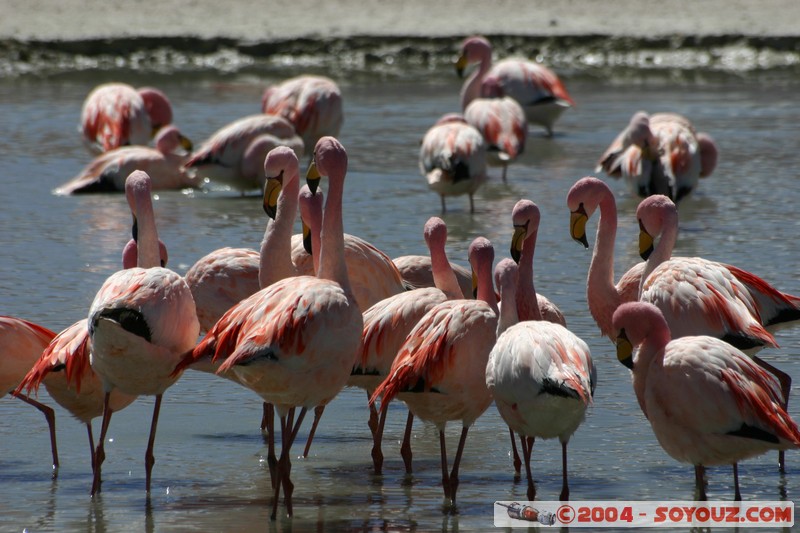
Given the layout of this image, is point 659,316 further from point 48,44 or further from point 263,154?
point 48,44

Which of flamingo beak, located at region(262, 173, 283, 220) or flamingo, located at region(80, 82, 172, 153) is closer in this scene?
flamingo beak, located at region(262, 173, 283, 220)

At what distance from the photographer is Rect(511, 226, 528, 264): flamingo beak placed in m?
6.40

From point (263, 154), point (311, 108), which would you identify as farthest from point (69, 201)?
point (311, 108)

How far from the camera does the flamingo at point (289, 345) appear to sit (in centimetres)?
529

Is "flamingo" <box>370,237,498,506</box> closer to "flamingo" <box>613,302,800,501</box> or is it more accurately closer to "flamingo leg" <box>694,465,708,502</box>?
"flamingo" <box>613,302,800,501</box>

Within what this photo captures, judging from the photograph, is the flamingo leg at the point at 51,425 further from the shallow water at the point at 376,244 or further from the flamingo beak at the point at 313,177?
the flamingo beak at the point at 313,177

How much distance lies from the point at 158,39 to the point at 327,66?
2.49m

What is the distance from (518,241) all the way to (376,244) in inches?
131

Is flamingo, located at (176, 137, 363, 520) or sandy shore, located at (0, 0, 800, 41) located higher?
flamingo, located at (176, 137, 363, 520)

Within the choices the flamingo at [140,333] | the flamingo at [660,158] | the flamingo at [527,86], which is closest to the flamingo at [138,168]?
→ the flamingo at [527,86]

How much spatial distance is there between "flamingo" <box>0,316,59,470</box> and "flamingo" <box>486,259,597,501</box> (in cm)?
196

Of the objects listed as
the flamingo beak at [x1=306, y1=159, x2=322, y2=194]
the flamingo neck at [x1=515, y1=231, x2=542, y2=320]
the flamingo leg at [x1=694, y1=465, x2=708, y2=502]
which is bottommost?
the flamingo leg at [x1=694, y1=465, x2=708, y2=502]

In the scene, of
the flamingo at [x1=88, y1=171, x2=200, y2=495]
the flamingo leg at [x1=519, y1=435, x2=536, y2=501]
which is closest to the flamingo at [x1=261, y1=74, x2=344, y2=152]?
the flamingo at [x1=88, y1=171, x2=200, y2=495]

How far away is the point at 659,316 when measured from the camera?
17.7 ft
